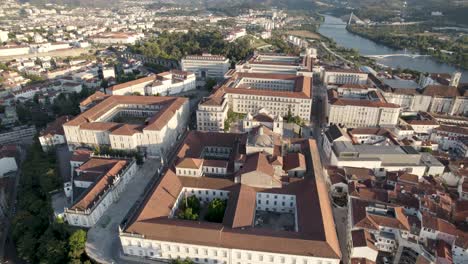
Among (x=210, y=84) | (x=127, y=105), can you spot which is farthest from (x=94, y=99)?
(x=210, y=84)

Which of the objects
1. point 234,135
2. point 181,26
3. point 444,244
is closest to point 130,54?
point 181,26

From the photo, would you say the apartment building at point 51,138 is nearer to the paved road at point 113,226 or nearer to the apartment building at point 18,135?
the apartment building at point 18,135

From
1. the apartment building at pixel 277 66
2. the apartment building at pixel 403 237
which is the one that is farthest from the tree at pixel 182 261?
the apartment building at pixel 277 66

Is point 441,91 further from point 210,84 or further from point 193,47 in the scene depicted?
point 193,47

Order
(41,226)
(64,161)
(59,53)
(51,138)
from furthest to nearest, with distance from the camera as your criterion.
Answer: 1. (59,53)
2. (51,138)
3. (64,161)
4. (41,226)

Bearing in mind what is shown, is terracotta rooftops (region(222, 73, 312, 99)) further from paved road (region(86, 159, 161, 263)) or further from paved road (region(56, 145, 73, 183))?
paved road (region(56, 145, 73, 183))

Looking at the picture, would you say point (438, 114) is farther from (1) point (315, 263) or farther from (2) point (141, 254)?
(2) point (141, 254)
